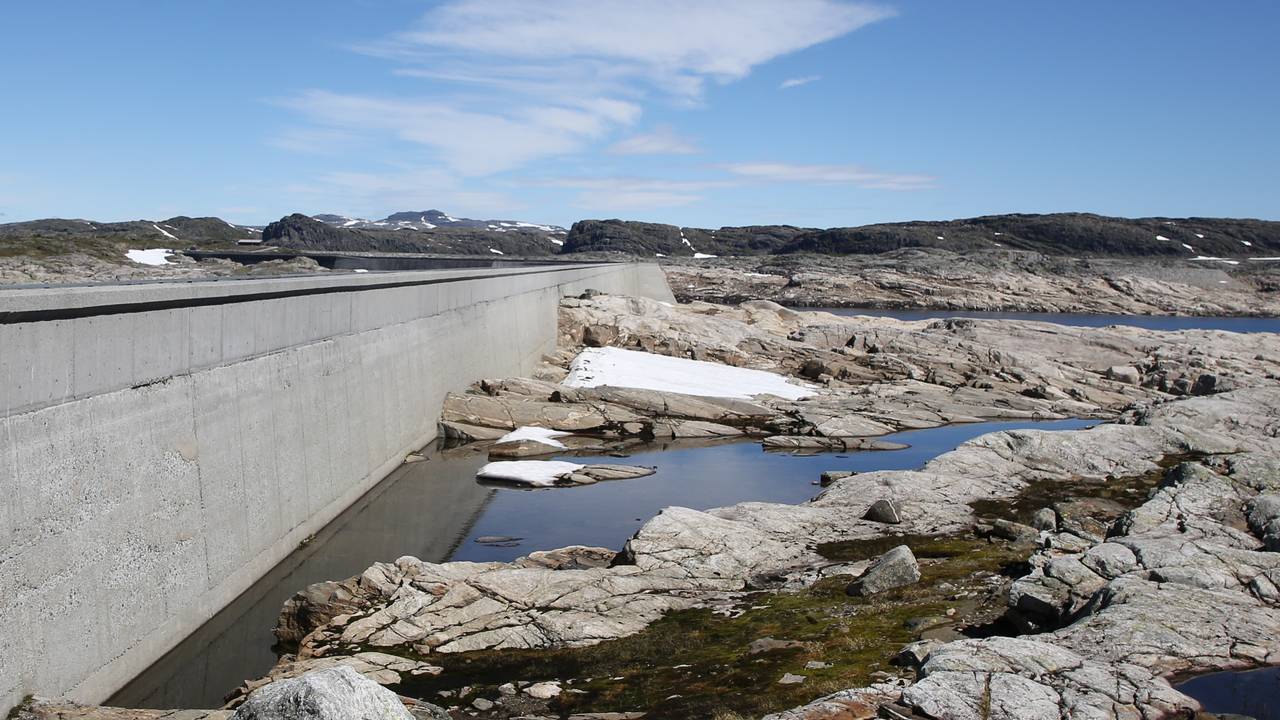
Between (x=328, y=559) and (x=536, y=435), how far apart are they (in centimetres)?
915

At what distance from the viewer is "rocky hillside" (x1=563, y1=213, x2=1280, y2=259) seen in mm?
128375

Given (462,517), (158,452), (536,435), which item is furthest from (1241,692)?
(536,435)

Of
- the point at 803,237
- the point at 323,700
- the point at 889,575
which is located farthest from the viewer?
the point at 803,237

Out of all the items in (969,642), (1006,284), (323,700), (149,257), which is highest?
(1006,284)

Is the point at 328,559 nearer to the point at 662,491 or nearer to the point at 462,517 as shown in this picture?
the point at 462,517

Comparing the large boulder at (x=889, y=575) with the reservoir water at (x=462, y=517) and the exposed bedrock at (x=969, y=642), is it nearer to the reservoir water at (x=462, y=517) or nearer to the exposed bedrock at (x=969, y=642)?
the exposed bedrock at (x=969, y=642)

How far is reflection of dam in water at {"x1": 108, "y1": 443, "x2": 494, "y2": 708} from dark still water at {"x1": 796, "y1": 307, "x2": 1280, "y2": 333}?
64.9m

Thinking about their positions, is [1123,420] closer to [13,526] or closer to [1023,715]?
[1023,715]

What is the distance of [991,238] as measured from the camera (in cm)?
14100

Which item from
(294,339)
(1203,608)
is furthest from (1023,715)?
(294,339)

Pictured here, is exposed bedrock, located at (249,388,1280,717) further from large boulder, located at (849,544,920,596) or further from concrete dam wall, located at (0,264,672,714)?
concrete dam wall, located at (0,264,672,714)

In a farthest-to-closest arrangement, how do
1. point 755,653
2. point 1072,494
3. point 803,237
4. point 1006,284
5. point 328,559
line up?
point 803,237 < point 1006,284 < point 1072,494 < point 328,559 < point 755,653

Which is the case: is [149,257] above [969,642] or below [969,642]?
above

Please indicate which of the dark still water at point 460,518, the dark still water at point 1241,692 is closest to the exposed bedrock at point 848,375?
the dark still water at point 460,518
